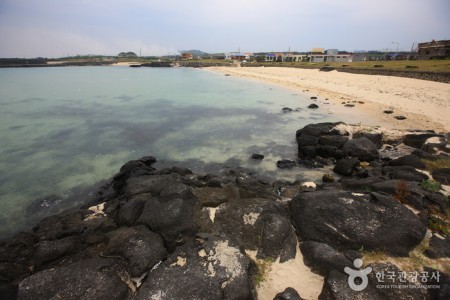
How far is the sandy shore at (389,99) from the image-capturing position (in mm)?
21453

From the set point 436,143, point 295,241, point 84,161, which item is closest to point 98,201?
point 84,161

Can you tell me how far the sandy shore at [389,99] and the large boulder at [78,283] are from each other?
74.6 ft

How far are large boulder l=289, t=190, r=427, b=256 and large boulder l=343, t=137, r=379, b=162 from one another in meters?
7.35

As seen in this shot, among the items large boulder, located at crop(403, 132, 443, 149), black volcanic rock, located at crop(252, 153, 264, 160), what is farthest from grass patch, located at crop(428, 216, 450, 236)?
black volcanic rock, located at crop(252, 153, 264, 160)

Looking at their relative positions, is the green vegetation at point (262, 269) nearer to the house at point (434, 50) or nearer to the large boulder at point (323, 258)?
the large boulder at point (323, 258)

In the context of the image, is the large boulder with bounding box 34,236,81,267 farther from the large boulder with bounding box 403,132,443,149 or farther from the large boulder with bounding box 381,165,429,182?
the large boulder with bounding box 403,132,443,149

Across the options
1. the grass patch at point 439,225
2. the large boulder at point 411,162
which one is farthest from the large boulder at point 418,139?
the grass patch at point 439,225

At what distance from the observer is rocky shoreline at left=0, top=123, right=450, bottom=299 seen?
579 centimetres

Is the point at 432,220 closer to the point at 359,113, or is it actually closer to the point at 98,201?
the point at 98,201

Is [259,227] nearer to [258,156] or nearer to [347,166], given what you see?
[347,166]

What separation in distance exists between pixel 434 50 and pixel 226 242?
90202mm

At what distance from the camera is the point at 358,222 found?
7.47m

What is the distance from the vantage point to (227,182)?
39.8 feet

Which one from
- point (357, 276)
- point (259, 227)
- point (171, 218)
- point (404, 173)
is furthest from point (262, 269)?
point (404, 173)
